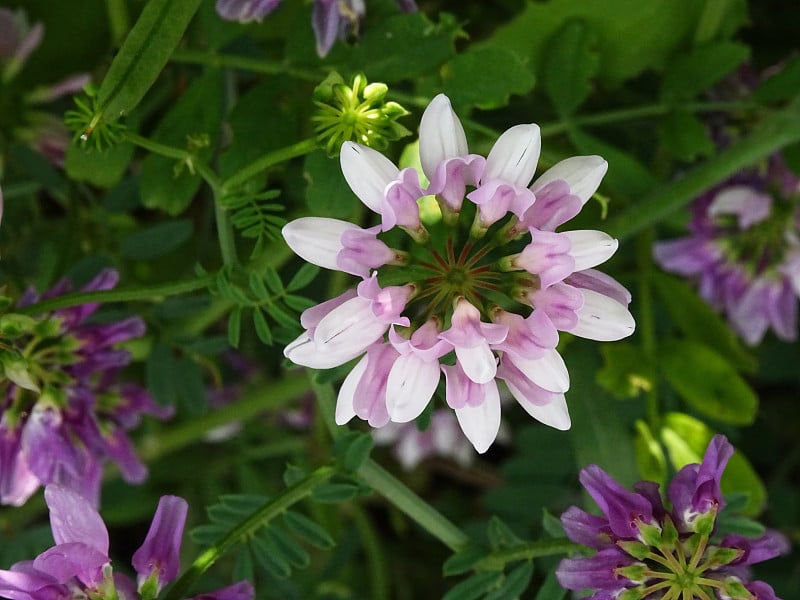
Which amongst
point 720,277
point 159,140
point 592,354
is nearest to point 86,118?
point 159,140

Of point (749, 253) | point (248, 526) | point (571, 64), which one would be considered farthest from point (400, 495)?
point (749, 253)

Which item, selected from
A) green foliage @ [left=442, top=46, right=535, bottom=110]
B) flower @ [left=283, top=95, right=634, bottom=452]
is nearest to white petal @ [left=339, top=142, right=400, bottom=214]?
flower @ [left=283, top=95, right=634, bottom=452]

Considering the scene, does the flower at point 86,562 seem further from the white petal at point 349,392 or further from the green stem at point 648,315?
the green stem at point 648,315

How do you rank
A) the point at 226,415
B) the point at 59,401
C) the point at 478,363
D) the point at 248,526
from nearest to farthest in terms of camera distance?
the point at 478,363 → the point at 248,526 → the point at 59,401 → the point at 226,415

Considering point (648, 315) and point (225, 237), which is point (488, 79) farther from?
point (648, 315)

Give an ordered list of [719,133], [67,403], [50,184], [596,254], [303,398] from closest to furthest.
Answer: [596,254] → [67,403] → [50,184] → [719,133] → [303,398]

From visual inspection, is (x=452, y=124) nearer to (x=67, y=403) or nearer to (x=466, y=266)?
(x=466, y=266)

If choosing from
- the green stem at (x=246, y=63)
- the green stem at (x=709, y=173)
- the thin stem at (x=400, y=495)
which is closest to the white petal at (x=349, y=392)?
the thin stem at (x=400, y=495)
